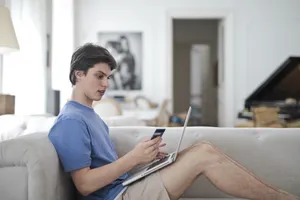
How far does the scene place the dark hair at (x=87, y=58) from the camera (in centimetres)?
178

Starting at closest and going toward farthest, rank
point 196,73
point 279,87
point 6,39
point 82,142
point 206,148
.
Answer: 1. point 82,142
2. point 206,148
3. point 6,39
4. point 279,87
5. point 196,73

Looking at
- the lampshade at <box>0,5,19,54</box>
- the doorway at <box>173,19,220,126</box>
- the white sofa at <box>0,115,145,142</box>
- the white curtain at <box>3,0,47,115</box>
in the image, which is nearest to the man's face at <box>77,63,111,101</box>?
the white sofa at <box>0,115,145,142</box>

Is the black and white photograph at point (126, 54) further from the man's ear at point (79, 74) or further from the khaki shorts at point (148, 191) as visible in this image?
the khaki shorts at point (148, 191)

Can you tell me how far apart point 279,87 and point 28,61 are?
332 centimetres

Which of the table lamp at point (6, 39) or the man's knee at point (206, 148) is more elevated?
the table lamp at point (6, 39)

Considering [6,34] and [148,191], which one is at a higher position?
[6,34]

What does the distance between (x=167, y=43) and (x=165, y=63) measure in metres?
0.34

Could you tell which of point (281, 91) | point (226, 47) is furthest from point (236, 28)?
point (281, 91)

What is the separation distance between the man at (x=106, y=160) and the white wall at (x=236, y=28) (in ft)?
18.3

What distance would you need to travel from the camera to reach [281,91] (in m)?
5.89

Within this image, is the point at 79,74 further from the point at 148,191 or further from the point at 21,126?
the point at 21,126

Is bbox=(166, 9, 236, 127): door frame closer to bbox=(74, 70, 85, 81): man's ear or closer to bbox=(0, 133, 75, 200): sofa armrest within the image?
bbox=(74, 70, 85, 81): man's ear

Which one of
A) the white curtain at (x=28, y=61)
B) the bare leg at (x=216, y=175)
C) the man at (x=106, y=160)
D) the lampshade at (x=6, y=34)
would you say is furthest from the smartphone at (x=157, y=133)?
the white curtain at (x=28, y=61)

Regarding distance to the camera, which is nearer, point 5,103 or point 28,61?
point 5,103
